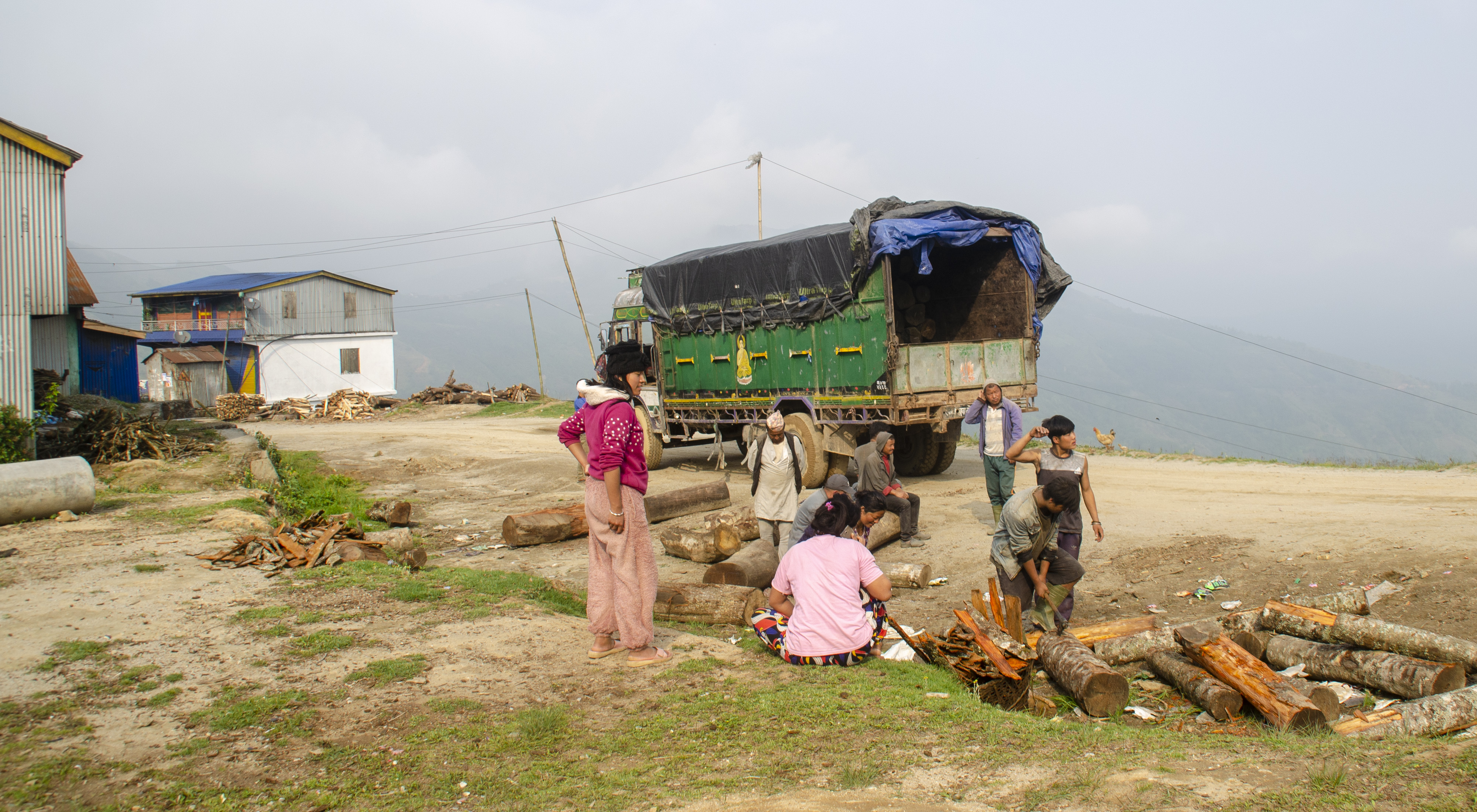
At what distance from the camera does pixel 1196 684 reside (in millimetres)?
4988

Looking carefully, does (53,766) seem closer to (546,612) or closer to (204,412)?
(546,612)

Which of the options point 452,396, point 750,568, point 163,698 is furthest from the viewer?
point 452,396

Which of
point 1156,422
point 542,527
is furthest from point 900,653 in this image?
point 1156,422

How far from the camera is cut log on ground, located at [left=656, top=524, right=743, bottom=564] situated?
896cm

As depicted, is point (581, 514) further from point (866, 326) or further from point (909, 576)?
point (866, 326)

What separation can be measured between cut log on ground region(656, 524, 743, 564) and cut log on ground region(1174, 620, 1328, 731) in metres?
4.54

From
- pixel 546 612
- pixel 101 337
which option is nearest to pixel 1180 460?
pixel 546 612

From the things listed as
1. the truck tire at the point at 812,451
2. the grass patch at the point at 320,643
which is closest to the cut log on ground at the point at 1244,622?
the grass patch at the point at 320,643

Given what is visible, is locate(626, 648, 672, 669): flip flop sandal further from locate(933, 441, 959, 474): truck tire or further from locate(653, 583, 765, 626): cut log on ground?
locate(933, 441, 959, 474): truck tire

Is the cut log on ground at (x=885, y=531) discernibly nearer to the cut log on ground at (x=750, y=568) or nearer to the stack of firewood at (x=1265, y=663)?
the cut log on ground at (x=750, y=568)

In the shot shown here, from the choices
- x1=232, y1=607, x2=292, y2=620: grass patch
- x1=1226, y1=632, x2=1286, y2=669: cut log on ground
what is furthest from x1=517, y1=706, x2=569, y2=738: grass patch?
x1=1226, y1=632, x2=1286, y2=669: cut log on ground

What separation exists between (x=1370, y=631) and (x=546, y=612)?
5.32 m

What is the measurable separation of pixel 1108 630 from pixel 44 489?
10262mm

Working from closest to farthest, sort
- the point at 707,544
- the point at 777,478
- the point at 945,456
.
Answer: the point at 777,478, the point at 707,544, the point at 945,456
